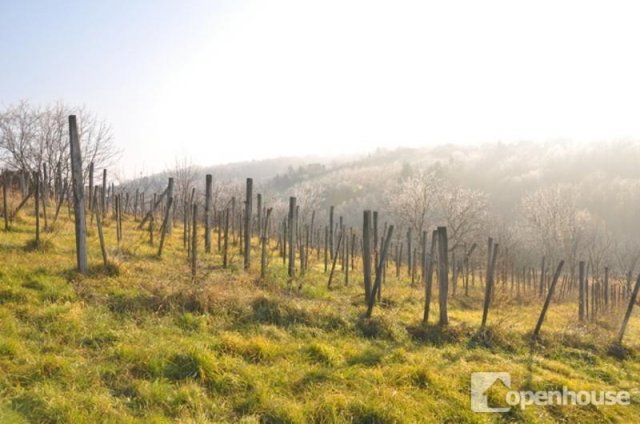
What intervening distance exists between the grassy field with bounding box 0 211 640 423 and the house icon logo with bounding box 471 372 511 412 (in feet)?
0.41

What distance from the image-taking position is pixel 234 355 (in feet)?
21.0

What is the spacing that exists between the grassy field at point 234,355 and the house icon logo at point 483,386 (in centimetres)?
13

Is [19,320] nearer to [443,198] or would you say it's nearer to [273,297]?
[273,297]

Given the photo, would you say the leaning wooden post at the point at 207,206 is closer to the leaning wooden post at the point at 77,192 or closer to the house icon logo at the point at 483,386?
the leaning wooden post at the point at 77,192

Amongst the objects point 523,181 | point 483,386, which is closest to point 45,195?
point 483,386

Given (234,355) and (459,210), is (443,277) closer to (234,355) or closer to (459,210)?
(234,355)

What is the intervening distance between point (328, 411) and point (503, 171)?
371 ft

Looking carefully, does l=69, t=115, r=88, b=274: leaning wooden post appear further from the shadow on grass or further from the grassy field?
the shadow on grass

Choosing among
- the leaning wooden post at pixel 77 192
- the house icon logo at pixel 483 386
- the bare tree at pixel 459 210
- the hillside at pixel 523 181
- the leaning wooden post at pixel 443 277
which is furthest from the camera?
the hillside at pixel 523 181

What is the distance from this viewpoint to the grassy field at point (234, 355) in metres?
4.94

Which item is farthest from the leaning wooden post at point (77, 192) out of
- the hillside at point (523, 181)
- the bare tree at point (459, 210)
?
the hillside at point (523, 181)

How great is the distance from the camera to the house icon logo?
19.1 feet

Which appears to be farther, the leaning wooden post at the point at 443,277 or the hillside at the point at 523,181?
the hillside at the point at 523,181

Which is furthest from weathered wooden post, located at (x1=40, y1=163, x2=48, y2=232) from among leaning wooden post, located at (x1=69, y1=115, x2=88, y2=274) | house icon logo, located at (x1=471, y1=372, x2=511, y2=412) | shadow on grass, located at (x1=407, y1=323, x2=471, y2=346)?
house icon logo, located at (x1=471, y1=372, x2=511, y2=412)
